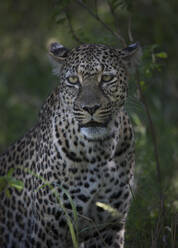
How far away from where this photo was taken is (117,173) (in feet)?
18.7

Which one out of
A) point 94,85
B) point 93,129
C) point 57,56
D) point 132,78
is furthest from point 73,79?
point 132,78

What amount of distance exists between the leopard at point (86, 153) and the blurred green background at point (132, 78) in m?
0.35

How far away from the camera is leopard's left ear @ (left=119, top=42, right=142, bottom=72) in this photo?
581 centimetres

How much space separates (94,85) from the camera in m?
5.46

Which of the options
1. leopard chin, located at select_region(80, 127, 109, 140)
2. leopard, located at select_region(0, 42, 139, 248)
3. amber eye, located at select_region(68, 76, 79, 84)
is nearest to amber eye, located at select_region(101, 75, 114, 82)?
leopard, located at select_region(0, 42, 139, 248)

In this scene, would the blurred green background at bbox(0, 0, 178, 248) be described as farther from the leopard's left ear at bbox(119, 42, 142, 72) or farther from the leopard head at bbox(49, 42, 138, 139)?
the leopard head at bbox(49, 42, 138, 139)

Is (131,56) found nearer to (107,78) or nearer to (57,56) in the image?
(107,78)

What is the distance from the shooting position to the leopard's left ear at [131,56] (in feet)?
19.1

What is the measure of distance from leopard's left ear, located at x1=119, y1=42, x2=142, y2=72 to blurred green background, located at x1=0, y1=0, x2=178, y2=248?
1.53 ft

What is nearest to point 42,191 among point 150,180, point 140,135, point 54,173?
point 54,173

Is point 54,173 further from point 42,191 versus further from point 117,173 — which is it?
point 117,173

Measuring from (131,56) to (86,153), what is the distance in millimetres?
1145

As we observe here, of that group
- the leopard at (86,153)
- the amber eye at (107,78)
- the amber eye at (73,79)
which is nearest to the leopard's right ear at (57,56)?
the leopard at (86,153)

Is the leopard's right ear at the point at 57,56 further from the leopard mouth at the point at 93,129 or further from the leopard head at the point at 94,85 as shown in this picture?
the leopard mouth at the point at 93,129
